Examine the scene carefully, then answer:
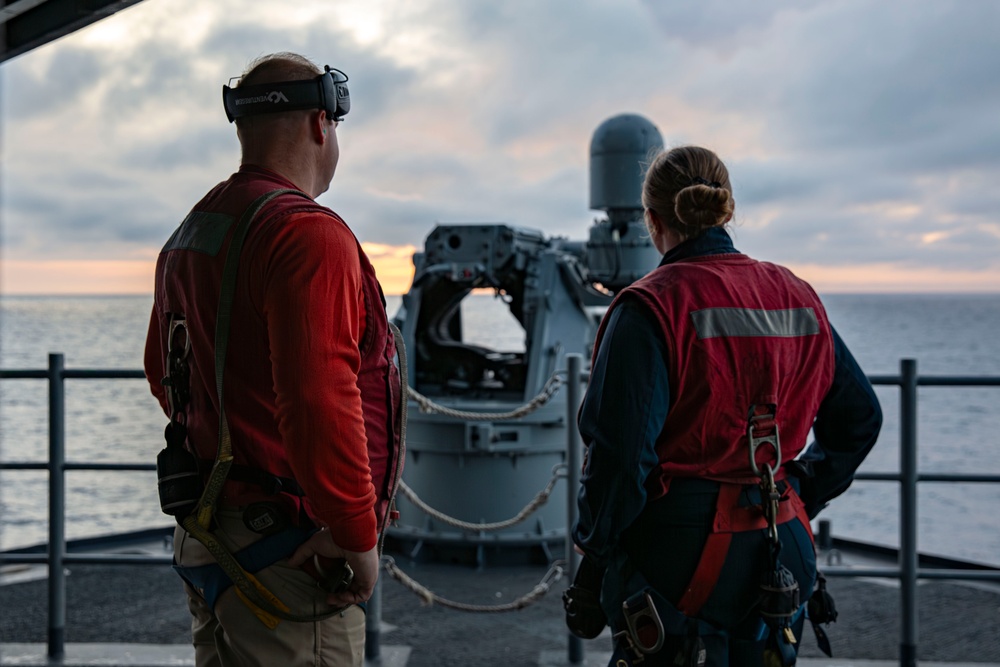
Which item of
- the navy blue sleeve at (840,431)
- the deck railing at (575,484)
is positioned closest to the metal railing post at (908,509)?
the deck railing at (575,484)

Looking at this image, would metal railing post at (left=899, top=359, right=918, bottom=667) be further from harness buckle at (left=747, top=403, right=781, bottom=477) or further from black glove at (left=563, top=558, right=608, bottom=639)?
black glove at (left=563, top=558, right=608, bottom=639)

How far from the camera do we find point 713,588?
234 cm

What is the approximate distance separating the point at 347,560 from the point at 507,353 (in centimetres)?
672

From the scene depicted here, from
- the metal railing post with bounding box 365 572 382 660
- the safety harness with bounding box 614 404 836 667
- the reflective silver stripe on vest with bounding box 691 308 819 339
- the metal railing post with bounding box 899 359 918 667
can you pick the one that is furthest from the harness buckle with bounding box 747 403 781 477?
the metal railing post with bounding box 365 572 382 660

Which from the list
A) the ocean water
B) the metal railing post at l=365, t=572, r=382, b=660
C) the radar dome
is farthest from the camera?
the ocean water

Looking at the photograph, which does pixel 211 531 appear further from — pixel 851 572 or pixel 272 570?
pixel 851 572

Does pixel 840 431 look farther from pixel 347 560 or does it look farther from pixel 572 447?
pixel 572 447

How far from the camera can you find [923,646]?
17.4ft

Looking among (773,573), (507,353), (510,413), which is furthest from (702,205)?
(507,353)

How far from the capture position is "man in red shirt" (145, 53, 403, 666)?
1.99 meters

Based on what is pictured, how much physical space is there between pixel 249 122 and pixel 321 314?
1.78 feet

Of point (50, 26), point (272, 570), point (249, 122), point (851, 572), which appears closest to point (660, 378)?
point (272, 570)

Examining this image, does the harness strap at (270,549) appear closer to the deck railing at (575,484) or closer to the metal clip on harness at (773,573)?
the metal clip on harness at (773,573)

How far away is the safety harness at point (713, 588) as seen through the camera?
2.32m
